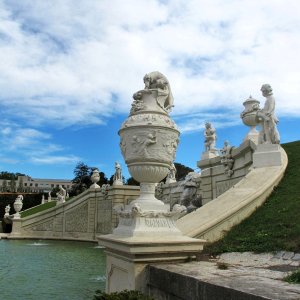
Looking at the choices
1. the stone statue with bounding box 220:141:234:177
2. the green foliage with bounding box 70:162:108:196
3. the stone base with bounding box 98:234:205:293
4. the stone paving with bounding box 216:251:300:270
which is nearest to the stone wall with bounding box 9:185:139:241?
the stone statue with bounding box 220:141:234:177

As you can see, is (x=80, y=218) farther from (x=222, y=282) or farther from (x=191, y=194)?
(x=222, y=282)

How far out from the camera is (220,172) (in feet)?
49.2

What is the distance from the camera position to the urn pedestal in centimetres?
439

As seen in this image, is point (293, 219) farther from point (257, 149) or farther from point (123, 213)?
point (257, 149)

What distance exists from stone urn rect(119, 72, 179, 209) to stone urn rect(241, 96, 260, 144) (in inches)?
375

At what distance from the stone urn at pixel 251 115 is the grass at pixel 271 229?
196 inches

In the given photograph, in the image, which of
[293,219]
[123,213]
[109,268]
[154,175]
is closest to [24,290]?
[109,268]

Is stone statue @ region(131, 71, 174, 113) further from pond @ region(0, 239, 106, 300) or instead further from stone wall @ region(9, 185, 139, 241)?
stone wall @ region(9, 185, 139, 241)

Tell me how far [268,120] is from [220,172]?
12.8ft

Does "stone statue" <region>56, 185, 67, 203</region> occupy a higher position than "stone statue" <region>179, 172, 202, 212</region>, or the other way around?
"stone statue" <region>56, 185, 67, 203</region>

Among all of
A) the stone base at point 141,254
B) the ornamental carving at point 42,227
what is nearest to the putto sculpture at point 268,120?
the stone base at point 141,254

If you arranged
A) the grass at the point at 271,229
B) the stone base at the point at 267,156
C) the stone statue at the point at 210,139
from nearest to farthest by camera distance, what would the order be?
the grass at the point at 271,229 → the stone base at the point at 267,156 → the stone statue at the point at 210,139

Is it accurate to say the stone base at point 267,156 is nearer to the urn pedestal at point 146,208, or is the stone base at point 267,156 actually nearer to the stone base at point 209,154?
the stone base at point 209,154

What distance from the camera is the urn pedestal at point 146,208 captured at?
4.39 meters
